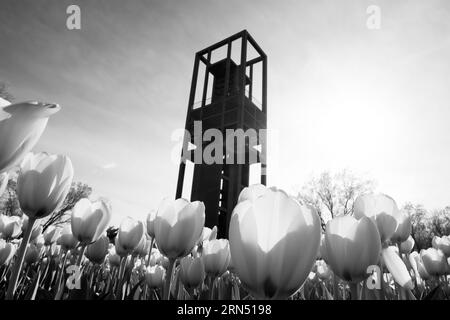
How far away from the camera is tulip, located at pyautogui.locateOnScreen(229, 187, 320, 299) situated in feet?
2.15

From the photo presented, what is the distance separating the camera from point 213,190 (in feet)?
66.4

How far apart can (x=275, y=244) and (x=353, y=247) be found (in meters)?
0.36

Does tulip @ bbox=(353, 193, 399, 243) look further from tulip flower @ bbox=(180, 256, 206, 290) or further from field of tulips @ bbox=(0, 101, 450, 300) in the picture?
tulip flower @ bbox=(180, 256, 206, 290)

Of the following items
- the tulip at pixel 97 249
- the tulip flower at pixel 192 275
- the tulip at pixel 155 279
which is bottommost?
the tulip at pixel 155 279

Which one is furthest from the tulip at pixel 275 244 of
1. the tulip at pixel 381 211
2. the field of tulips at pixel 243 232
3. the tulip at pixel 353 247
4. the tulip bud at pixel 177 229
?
the tulip at pixel 381 211

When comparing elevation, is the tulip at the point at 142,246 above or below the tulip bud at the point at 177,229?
below

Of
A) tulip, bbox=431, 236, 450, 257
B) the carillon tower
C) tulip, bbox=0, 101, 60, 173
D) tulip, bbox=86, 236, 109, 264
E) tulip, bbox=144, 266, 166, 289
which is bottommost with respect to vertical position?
tulip, bbox=144, 266, 166, 289

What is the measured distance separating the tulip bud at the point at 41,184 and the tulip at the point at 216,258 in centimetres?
84

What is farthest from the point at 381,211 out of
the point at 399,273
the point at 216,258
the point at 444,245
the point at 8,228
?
the point at 8,228

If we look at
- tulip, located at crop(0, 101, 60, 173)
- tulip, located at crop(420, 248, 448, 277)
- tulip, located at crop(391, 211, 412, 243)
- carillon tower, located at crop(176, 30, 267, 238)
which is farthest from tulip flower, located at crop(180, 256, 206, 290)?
carillon tower, located at crop(176, 30, 267, 238)

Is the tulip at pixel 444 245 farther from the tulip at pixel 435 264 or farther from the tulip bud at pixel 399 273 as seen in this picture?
the tulip bud at pixel 399 273

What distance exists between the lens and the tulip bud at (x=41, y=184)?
91 cm

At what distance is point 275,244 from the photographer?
26.1 inches
